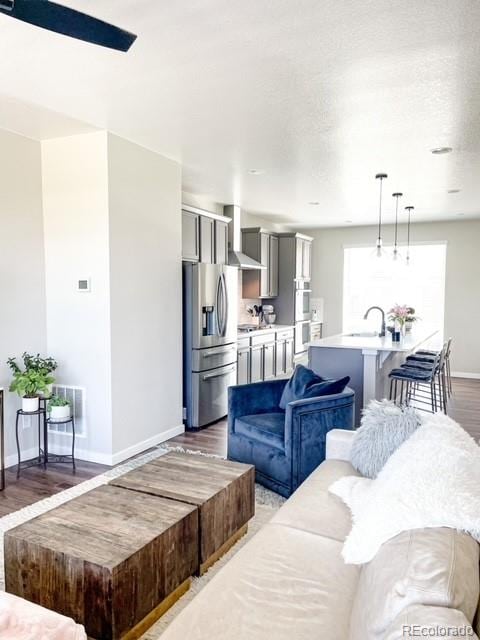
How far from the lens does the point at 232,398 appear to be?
3693 millimetres

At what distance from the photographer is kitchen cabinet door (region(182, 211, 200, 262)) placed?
531 cm

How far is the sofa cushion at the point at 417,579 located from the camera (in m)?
1.02

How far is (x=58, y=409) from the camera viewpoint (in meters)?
3.89

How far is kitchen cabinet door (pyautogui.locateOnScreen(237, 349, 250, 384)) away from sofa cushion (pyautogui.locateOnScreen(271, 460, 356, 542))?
3.82 meters

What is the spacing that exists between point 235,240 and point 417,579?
5938 millimetres

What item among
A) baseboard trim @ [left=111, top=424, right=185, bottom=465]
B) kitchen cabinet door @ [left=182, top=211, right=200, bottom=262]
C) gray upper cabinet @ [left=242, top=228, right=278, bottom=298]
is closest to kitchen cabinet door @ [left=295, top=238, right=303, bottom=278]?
gray upper cabinet @ [left=242, top=228, right=278, bottom=298]

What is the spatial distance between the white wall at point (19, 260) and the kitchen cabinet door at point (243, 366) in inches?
106

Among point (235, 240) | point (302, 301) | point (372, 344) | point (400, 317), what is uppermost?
point (235, 240)

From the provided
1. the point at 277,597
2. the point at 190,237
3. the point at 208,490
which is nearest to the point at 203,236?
the point at 190,237

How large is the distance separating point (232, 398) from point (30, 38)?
2.62m

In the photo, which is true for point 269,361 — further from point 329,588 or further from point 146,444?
point 329,588

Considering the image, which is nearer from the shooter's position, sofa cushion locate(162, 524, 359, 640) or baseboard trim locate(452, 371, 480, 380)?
sofa cushion locate(162, 524, 359, 640)

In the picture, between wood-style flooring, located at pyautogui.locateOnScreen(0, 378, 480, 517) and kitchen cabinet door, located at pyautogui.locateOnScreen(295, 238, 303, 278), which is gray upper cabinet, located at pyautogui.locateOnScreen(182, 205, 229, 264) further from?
kitchen cabinet door, located at pyautogui.locateOnScreen(295, 238, 303, 278)

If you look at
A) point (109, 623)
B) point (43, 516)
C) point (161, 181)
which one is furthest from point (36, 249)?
point (109, 623)
